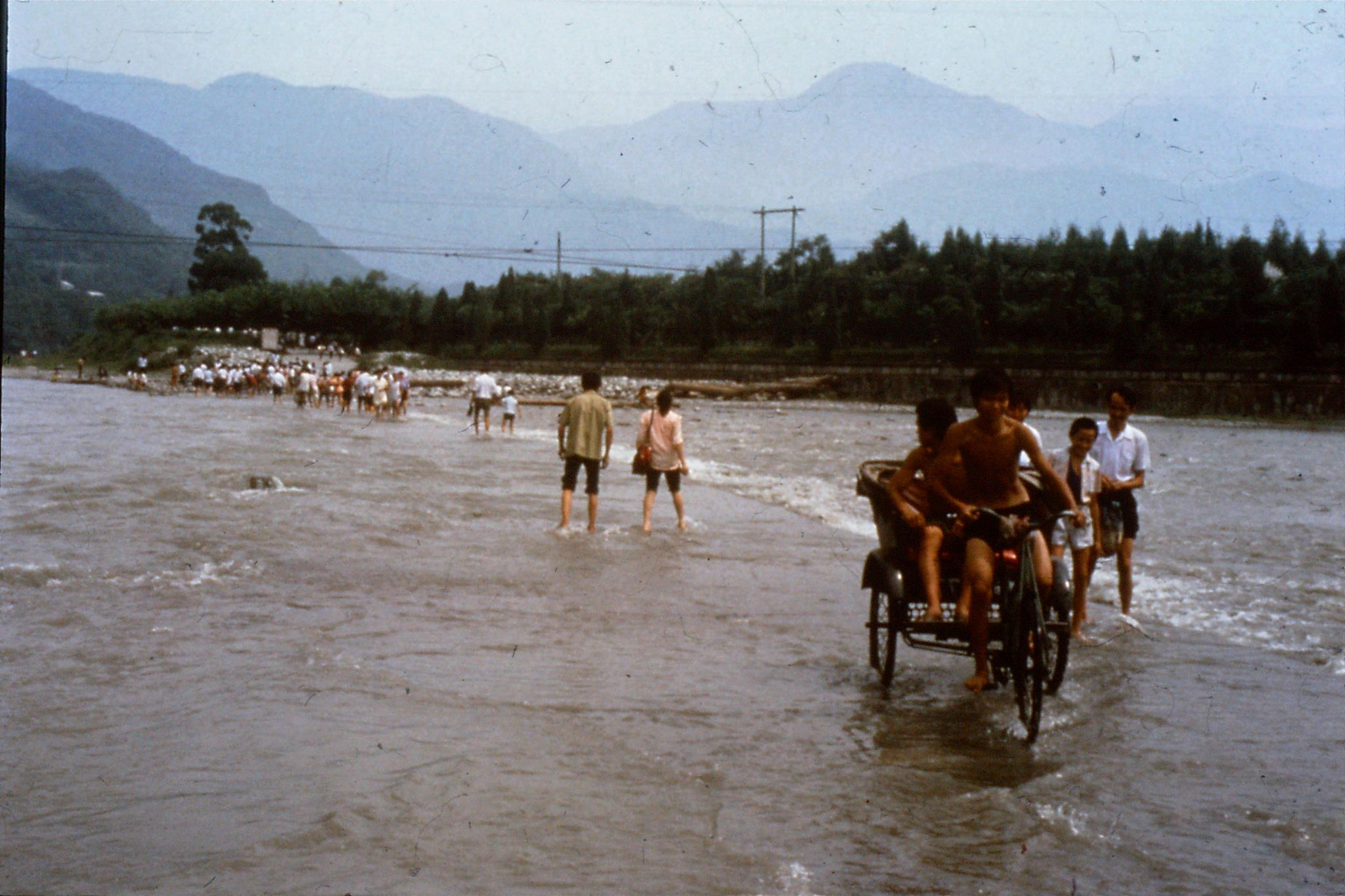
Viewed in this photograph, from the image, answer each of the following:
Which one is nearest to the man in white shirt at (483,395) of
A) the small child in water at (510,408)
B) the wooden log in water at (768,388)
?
the small child in water at (510,408)

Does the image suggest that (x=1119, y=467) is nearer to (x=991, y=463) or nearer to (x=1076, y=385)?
(x=991, y=463)

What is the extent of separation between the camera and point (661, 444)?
47.1ft

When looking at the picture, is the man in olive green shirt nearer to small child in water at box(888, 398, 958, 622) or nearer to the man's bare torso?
small child in water at box(888, 398, 958, 622)

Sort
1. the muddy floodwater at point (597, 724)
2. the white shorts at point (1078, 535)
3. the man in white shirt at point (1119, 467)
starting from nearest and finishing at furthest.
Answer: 1. the muddy floodwater at point (597, 724)
2. the white shorts at point (1078, 535)
3. the man in white shirt at point (1119, 467)

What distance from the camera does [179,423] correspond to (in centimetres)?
3569

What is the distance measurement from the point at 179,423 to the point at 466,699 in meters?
31.4

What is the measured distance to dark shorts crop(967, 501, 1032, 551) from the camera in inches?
252

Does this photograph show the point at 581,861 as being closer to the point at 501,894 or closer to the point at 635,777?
the point at 501,894

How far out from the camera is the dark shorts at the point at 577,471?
14156 mm

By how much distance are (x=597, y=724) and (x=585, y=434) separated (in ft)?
25.8

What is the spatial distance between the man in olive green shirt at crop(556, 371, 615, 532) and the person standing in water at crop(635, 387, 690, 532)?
0.42 m

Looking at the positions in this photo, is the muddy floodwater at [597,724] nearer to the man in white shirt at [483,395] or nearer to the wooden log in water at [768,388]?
the man in white shirt at [483,395]

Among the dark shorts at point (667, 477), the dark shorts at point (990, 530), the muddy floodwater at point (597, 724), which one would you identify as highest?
the dark shorts at point (990, 530)

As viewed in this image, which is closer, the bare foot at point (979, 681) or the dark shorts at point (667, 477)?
the bare foot at point (979, 681)
